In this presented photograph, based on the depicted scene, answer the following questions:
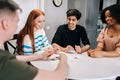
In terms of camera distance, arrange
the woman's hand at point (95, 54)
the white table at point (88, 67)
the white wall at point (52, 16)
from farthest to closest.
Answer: the white wall at point (52, 16), the woman's hand at point (95, 54), the white table at point (88, 67)

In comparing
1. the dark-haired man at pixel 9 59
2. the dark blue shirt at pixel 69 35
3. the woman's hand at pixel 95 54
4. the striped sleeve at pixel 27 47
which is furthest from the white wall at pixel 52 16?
the dark-haired man at pixel 9 59

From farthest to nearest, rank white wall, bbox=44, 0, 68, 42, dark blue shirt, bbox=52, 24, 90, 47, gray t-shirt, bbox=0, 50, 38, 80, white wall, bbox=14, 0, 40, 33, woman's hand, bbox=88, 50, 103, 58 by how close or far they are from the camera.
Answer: white wall, bbox=44, 0, 68, 42 < white wall, bbox=14, 0, 40, 33 < dark blue shirt, bbox=52, 24, 90, 47 < woman's hand, bbox=88, 50, 103, 58 < gray t-shirt, bbox=0, 50, 38, 80

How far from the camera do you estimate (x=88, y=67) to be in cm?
179

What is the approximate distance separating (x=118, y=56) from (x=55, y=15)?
2.10m

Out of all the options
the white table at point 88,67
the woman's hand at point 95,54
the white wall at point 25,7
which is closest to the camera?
the white table at point 88,67

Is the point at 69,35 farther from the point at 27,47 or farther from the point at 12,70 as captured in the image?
the point at 12,70

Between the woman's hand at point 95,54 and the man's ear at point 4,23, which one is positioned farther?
the woman's hand at point 95,54

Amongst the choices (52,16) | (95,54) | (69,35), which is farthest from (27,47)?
Answer: (52,16)

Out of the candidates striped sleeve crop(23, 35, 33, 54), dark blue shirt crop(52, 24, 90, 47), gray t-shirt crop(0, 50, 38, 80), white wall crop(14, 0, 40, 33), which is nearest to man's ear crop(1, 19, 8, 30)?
gray t-shirt crop(0, 50, 38, 80)

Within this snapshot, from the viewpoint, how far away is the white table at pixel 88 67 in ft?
5.23

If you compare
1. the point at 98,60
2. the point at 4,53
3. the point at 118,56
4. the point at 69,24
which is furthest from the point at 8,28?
the point at 69,24

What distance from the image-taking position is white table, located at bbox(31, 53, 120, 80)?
159 centimetres

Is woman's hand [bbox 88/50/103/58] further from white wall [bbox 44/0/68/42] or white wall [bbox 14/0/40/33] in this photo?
white wall [bbox 44/0/68/42]

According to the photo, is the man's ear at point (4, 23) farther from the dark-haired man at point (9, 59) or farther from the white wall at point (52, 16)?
the white wall at point (52, 16)
